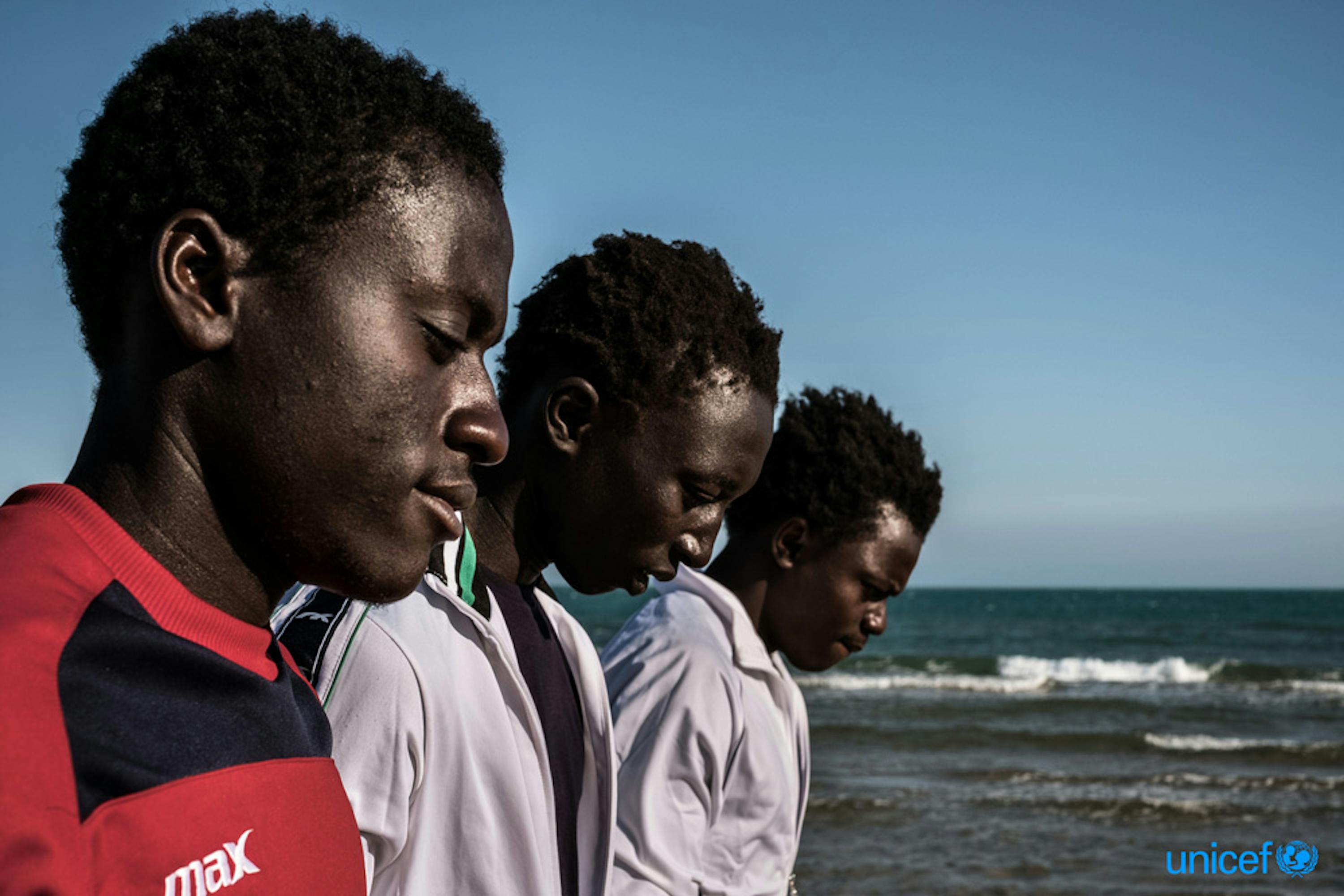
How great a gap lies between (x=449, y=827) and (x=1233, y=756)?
50.0ft

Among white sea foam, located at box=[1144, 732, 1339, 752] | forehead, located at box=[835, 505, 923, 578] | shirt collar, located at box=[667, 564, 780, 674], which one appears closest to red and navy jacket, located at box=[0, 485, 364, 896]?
shirt collar, located at box=[667, 564, 780, 674]

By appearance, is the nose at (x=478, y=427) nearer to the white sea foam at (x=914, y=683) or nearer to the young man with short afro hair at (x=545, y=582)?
the young man with short afro hair at (x=545, y=582)

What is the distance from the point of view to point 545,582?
8.49 feet

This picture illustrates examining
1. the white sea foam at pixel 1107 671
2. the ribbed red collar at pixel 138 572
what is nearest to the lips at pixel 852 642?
the ribbed red collar at pixel 138 572

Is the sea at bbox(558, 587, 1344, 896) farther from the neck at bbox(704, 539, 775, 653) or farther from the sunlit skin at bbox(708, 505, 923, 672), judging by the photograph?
the neck at bbox(704, 539, 775, 653)

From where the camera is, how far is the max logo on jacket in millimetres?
987

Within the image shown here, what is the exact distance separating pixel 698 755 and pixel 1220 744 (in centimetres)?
1494

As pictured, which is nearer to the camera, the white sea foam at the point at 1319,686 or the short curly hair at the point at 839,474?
the short curly hair at the point at 839,474

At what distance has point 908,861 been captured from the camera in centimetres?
945

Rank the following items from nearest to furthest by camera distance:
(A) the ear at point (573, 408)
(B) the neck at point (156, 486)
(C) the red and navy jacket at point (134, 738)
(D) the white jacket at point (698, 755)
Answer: (C) the red and navy jacket at point (134, 738) → (B) the neck at point (156, 486) → (A) the ear at point (573, 408) → (D) the white jacket at point (698, 755)

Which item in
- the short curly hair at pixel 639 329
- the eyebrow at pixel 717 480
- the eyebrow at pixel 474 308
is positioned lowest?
the eyebrow at pixel 717 480

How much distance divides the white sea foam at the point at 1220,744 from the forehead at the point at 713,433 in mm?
14408

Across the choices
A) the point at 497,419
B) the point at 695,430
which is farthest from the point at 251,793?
the point at 695,430

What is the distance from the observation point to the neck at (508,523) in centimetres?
238
